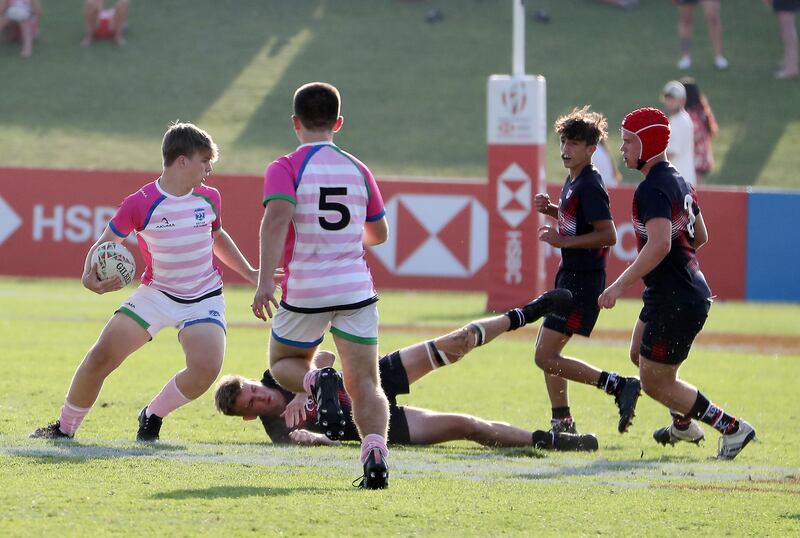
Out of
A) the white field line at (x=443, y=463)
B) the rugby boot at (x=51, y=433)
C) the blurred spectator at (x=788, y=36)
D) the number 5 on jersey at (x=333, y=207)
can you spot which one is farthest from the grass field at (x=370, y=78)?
the number 5 on jersey at (x=333, y=207)

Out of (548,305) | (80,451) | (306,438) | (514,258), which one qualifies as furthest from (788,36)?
(80,451)

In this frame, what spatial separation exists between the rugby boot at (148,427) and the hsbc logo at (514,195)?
31.9 ft

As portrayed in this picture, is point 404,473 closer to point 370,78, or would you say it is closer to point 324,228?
point 324,228

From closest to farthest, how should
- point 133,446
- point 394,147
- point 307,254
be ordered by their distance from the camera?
point 307,254
point 133,446
point 394,147

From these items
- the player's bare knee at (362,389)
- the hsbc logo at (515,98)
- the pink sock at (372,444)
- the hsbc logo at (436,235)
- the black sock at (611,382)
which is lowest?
the pink sock at (372,444)

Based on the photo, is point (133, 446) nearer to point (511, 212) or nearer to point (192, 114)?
point (511, 212)

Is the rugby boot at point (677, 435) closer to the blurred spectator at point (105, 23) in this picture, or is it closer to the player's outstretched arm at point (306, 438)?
the player's outstretched arm at point (306, 438)

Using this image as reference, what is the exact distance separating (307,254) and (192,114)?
70.5 ft

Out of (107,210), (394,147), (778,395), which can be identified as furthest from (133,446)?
(394,147)

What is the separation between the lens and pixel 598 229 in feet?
27.9

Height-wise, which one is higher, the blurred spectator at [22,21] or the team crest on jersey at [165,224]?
the blurred spectator at [22,21]

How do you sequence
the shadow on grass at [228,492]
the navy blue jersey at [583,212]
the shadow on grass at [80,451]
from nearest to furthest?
the shadow on grass at [228,492], the shadow on grass at [80,451], the navy blue jersey at [583,212]

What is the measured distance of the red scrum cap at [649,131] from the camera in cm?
797

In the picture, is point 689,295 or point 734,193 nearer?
point 689,295
